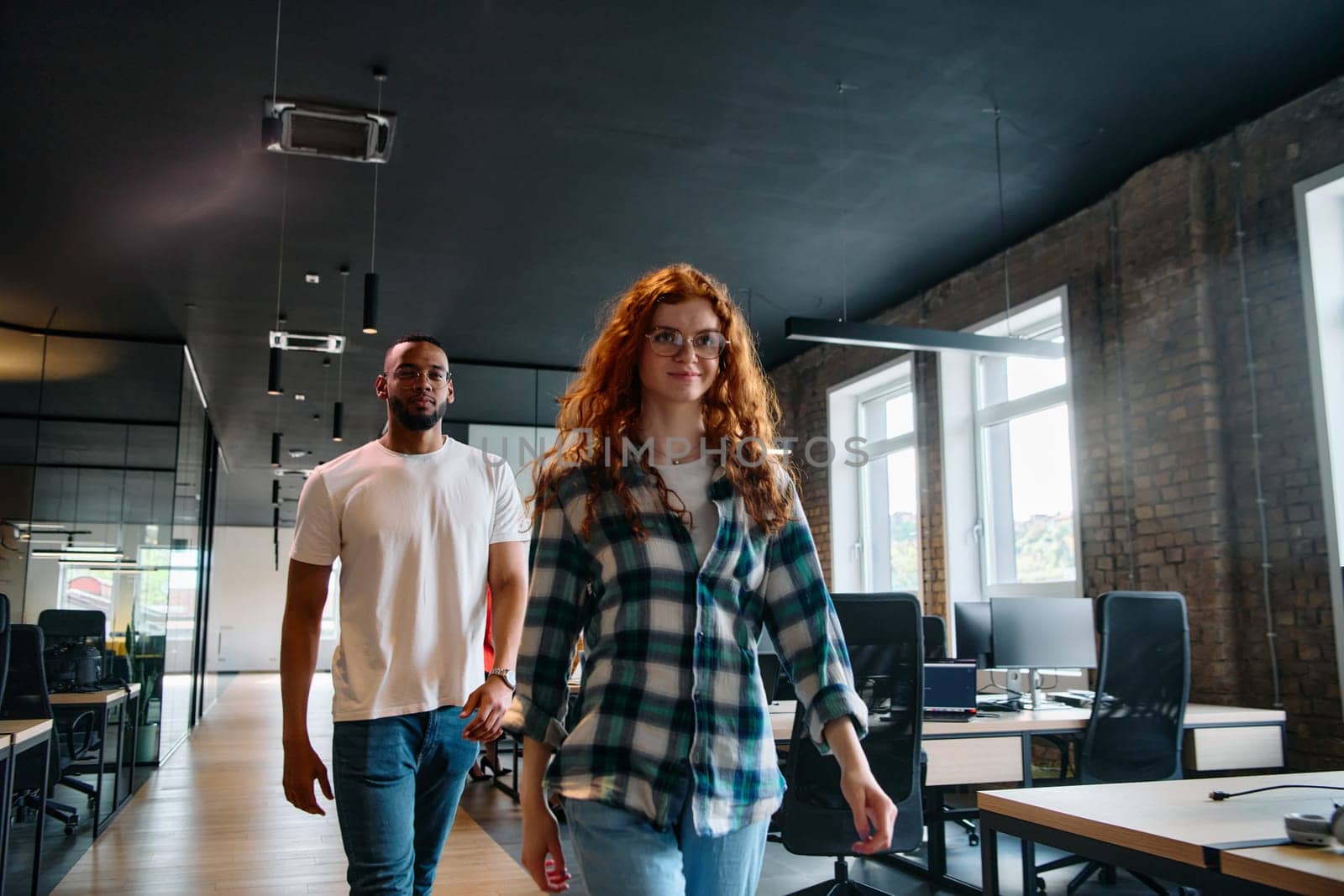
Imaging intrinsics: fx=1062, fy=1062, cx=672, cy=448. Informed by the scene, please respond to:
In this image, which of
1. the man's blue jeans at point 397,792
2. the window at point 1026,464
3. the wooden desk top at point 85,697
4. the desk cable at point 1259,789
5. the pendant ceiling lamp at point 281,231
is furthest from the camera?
the window at point 1026,464

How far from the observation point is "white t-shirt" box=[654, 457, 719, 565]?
54.2 inches

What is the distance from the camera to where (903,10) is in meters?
4.27

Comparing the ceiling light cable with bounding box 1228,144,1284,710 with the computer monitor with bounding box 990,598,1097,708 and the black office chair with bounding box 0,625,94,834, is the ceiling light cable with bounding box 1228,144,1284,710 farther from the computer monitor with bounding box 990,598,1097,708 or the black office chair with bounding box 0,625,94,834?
the black office chair with bounding box 0,625,94,834

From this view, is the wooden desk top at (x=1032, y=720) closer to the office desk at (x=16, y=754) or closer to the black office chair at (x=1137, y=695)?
the black office chair at (x=1137, y=695)

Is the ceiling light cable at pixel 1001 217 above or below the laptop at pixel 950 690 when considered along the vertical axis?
above

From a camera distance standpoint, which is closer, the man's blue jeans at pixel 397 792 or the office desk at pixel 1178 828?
the office desk at pixel 1178 828

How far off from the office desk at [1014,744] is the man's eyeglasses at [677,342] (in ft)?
7.50

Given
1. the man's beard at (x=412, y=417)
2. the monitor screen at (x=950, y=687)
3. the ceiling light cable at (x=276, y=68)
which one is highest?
the ceiling light cable at (x=276, y=68)

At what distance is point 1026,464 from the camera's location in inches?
282

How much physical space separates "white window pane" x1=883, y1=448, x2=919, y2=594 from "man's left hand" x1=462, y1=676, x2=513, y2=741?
266 inches

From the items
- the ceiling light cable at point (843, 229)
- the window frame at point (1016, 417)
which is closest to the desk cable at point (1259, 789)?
the ceiling light cable at point (843, 229)

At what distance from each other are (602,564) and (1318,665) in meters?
4.55

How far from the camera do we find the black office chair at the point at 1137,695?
3969 mm

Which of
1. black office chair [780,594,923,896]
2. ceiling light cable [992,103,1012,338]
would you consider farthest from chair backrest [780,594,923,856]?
ceiling light cable [992,103,1012,338]
